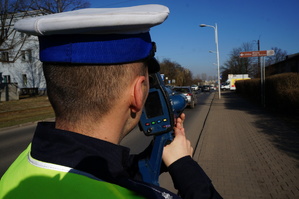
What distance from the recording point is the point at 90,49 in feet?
2.79

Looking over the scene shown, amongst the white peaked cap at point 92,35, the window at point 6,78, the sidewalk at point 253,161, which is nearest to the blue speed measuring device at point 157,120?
the white peaked cap at point 92,35

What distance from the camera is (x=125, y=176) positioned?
0.81 m

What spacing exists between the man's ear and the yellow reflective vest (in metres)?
0.37

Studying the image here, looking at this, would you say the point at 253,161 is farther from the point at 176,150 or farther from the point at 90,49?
the point at 90,49

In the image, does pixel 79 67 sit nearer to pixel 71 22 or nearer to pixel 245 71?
pixel 71 22

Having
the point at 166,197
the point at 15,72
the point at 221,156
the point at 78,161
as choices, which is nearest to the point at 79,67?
the point at 78,161

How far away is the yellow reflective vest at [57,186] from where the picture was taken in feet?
2.15

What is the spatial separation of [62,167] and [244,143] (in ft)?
21.8

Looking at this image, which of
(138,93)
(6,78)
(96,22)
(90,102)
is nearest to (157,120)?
(138,93)

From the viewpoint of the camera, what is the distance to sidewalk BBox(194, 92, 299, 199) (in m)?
3.73

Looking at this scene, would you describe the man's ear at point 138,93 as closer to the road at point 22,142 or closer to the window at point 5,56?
the road at point 22,142

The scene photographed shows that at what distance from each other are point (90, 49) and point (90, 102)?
7.6 inches

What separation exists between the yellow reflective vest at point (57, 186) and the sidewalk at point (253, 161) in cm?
341

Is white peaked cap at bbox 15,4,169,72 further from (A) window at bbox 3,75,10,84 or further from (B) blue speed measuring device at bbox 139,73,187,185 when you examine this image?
(A) window at bbox 3,75,10,84
